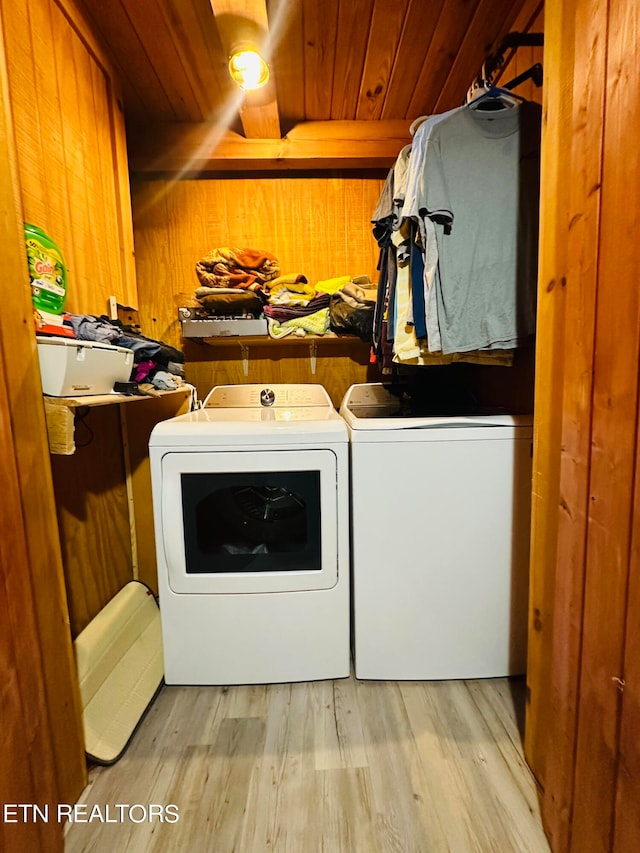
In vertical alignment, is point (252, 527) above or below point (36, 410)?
below

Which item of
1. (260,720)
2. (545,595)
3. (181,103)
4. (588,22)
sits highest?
(181,103)

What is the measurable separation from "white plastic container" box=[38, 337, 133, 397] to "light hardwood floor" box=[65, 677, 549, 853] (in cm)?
111

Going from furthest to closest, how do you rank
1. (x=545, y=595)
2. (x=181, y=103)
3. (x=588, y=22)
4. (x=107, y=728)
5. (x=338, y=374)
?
1. (x=338, y=374)
2. (x=181, y=103)
3. (x=107, y=728)
4. (x=545, y=595)
5. (x=588, y=22)

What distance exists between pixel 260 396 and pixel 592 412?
1407 mm

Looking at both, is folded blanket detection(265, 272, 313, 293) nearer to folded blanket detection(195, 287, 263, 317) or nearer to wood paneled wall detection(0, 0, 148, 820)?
folded blanket detection(195, 287, 263, 317)

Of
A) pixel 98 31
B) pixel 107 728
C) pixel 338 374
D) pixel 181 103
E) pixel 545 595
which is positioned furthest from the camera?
pixel 338 374

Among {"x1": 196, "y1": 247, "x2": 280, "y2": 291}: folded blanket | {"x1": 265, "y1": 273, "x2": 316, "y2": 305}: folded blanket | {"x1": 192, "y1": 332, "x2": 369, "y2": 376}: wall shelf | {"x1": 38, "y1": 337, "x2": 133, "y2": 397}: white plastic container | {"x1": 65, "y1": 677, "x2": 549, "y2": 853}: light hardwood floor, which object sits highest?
{"x1": 196, "y1": 247, "x2": 280, "y2": 291}: folded blanket

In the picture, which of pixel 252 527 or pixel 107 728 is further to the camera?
pixel 252 527

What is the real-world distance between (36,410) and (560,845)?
5.22ft

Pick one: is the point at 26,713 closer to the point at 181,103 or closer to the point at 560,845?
the point at 560,845

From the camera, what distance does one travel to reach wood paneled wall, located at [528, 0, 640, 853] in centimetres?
64

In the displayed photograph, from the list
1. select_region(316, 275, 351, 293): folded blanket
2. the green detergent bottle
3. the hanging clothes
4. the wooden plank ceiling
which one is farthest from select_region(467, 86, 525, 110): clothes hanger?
the green detergent bottle

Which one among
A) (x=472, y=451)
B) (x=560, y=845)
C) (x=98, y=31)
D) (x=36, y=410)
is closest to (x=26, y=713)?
(x=36, y=410)

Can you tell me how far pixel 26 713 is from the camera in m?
0.81
